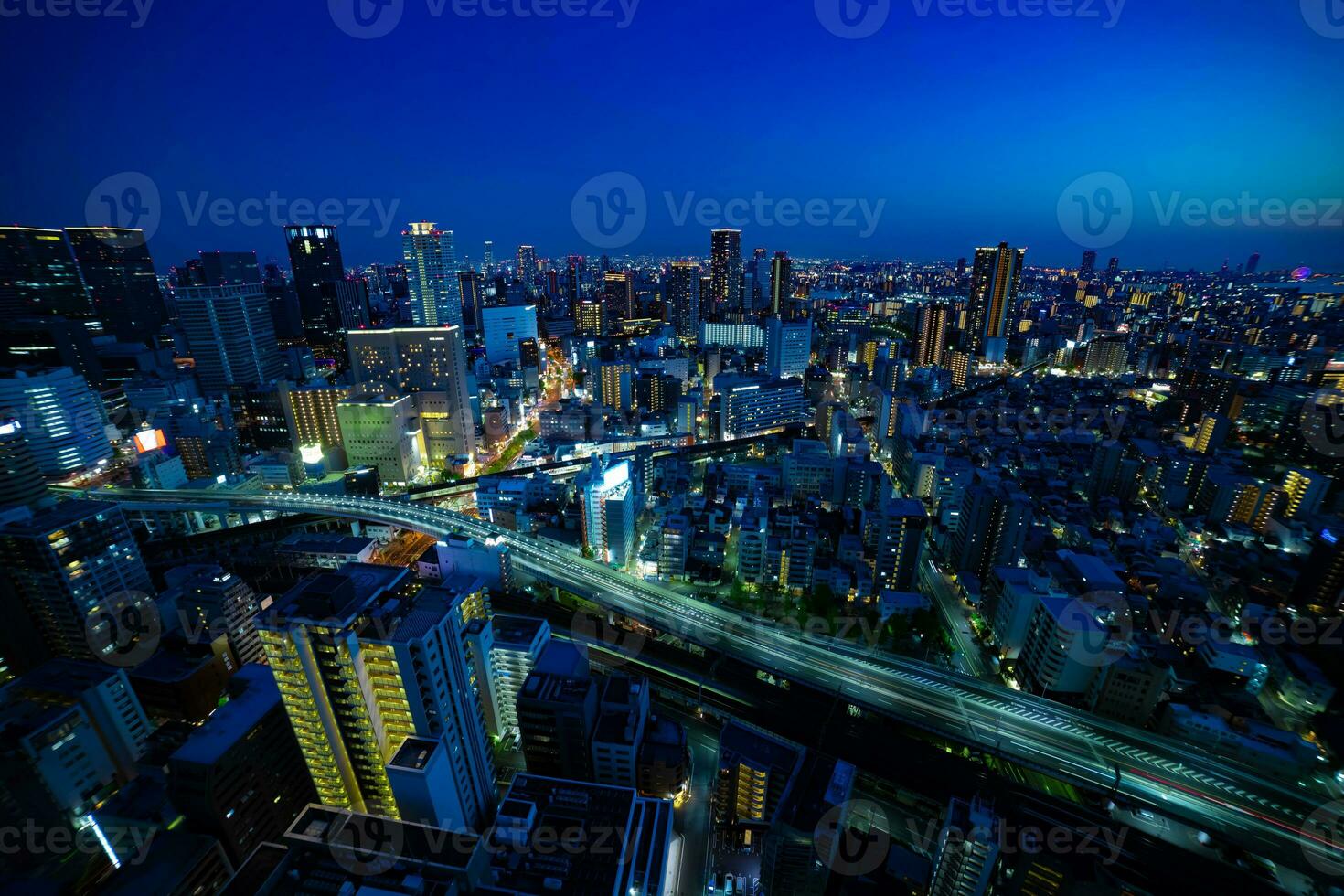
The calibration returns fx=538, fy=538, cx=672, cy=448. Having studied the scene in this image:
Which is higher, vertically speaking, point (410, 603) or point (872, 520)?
point (410, 603)

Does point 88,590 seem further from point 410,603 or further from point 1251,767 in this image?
point 1251,767

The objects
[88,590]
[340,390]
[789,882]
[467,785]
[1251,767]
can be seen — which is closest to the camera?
[789,882]

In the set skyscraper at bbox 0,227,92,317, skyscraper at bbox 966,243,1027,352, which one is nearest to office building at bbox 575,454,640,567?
skyscraper at bbox 0,227,92,317

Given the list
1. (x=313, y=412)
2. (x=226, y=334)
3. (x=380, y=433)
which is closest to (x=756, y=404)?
(x=380, y=433)

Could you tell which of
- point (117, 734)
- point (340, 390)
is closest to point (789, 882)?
point (117, 734)

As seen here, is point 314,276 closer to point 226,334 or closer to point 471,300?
point 471,300

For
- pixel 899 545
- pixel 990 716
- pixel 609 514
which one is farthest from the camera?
pixel 609 514

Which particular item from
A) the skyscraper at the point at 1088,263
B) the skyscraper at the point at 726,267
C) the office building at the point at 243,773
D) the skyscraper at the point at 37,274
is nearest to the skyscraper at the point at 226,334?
the skyscraper at the point at 37,274
